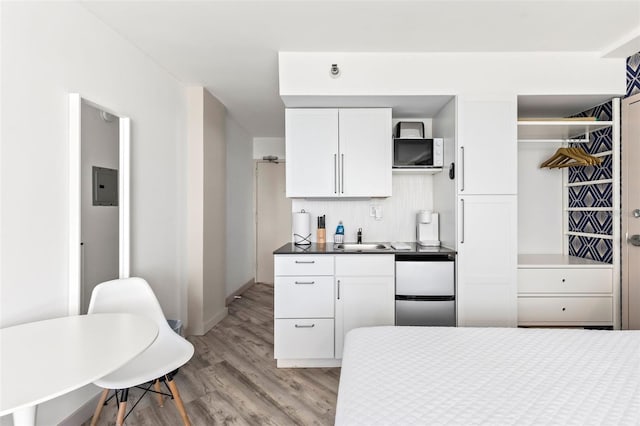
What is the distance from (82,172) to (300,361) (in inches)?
81.5

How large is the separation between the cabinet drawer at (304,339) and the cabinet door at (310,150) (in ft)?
3.63

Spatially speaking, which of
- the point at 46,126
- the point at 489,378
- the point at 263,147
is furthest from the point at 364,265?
the point at 263,147

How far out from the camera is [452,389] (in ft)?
3.59

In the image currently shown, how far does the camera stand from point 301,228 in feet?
10.5

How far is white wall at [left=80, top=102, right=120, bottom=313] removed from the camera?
6.66 ft

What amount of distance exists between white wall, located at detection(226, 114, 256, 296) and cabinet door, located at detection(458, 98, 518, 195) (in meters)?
3.13

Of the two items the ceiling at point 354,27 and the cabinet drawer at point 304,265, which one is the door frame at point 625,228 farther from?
the cabinet drawer at point 304,265

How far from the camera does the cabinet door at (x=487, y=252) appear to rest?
2.65m

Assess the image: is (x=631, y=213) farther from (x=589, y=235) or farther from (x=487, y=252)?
(x=487, y=252)

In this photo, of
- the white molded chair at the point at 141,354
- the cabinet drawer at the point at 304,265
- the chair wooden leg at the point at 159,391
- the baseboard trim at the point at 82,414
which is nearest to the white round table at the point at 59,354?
the white molded chair at the point at 141,354

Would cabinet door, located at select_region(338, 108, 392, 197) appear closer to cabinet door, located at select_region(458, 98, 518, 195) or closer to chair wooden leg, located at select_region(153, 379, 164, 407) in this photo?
cabinet door, located at select_region(458, 98, 518, 195)

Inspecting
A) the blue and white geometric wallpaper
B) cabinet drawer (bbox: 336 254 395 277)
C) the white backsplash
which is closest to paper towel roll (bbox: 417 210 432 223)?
the white backsplash

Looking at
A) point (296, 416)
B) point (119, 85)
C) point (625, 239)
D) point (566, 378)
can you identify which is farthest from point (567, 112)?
point (119, 85)

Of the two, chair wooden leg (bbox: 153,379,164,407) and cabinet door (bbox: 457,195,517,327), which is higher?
cabinet door (bbox: 457,195,517,327)
